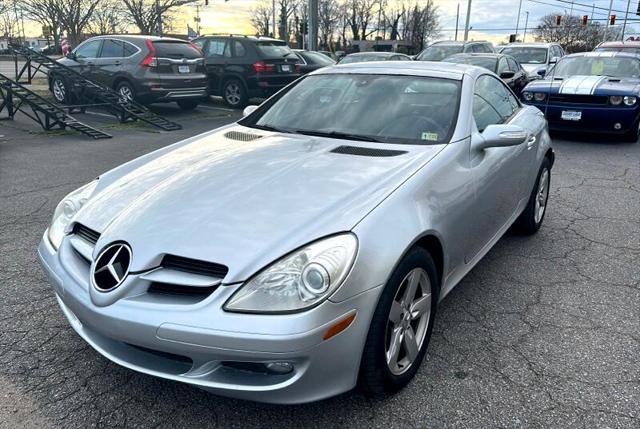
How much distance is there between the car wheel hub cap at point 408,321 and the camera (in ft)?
7.75

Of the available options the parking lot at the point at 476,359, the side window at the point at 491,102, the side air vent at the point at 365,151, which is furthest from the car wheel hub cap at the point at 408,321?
the side window at the point at 491,102

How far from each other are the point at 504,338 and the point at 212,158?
1.95 m

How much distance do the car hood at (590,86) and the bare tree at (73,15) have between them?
79.7ft

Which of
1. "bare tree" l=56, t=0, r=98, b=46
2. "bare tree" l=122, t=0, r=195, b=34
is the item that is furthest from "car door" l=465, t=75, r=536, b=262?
"bare tree" l=122, t=0, r=195, b=34

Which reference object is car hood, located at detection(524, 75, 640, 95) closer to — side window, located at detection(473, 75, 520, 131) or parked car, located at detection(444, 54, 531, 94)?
parked car, located at detection(444, 54, 531, 94)

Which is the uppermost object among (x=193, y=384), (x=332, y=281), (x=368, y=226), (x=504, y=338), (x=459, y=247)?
(x=368, y=226)

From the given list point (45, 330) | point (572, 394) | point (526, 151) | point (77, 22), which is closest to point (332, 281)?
point (572, 394)

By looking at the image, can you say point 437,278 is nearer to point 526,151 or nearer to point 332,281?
point 332,281

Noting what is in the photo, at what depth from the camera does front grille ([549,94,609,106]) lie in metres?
8.52

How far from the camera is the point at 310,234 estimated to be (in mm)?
2141

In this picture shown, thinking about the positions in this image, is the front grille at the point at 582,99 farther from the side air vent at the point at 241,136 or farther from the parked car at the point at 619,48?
the side air vent at the point at 241,136

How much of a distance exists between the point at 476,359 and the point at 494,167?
1.24m

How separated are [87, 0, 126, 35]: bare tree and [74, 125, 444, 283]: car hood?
104ft

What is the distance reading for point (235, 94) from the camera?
13383mm
